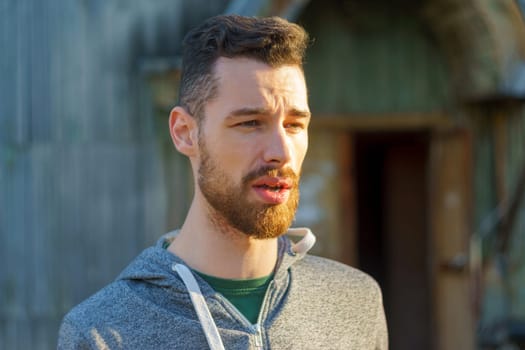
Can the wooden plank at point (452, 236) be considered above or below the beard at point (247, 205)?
below

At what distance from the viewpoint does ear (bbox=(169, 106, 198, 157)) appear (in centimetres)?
234

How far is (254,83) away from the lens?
2.21m

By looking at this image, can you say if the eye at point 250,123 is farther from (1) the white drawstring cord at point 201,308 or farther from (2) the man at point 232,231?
(1) the white drawstring cord at point 201,308

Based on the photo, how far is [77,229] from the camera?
561cm

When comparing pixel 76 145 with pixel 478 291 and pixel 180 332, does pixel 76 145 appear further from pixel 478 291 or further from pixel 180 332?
pixel 180 332

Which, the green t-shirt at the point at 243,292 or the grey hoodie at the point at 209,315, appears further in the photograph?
the green t-shirt at the point at 243,292

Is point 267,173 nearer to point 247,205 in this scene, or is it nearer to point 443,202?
point 247,205

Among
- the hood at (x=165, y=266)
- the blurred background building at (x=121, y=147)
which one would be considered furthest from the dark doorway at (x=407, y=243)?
the hood at (x=165, y=266)

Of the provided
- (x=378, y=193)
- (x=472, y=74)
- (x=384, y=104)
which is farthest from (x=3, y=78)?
(x=378, y=193)

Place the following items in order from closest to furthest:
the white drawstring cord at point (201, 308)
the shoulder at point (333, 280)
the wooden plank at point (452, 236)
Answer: the white drawstring cord at point (201, 308)
the shoulder at point (333, 280)
the wooden plank at point (452, 236)

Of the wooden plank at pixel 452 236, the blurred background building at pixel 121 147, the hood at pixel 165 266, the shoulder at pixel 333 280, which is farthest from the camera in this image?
the wooden plank at pixel 452 236

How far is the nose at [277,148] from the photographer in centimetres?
217

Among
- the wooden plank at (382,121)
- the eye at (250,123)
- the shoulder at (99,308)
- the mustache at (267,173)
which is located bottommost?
the shoulder at (99,308)

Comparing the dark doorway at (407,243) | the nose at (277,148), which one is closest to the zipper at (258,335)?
the nose at (277,148)
